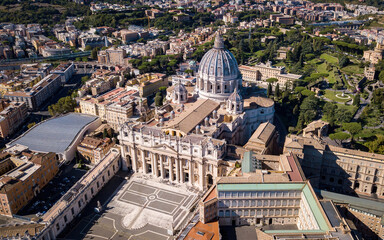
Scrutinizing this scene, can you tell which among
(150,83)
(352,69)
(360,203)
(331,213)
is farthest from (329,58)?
(331,213)

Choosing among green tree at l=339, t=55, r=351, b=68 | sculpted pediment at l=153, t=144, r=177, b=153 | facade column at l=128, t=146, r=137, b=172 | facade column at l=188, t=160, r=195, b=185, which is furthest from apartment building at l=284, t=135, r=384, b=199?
green tree at l=339, t=55, r=351, b=68

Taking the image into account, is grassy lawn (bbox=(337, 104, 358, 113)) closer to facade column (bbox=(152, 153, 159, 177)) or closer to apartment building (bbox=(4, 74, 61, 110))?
facade column (bbox=(152, 153, 159, 177))

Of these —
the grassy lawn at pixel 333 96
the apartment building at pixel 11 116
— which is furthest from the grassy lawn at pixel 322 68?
the apartment building at pixel 11 116

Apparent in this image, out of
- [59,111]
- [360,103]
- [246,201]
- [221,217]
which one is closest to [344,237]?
[246,201]

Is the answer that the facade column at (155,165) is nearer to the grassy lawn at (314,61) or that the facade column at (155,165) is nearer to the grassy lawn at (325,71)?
the grassy lawn at (325,71)

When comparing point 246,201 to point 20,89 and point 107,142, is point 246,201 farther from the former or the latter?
point 20,89

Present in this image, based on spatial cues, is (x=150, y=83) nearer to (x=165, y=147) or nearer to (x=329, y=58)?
(x=165, y=147)
